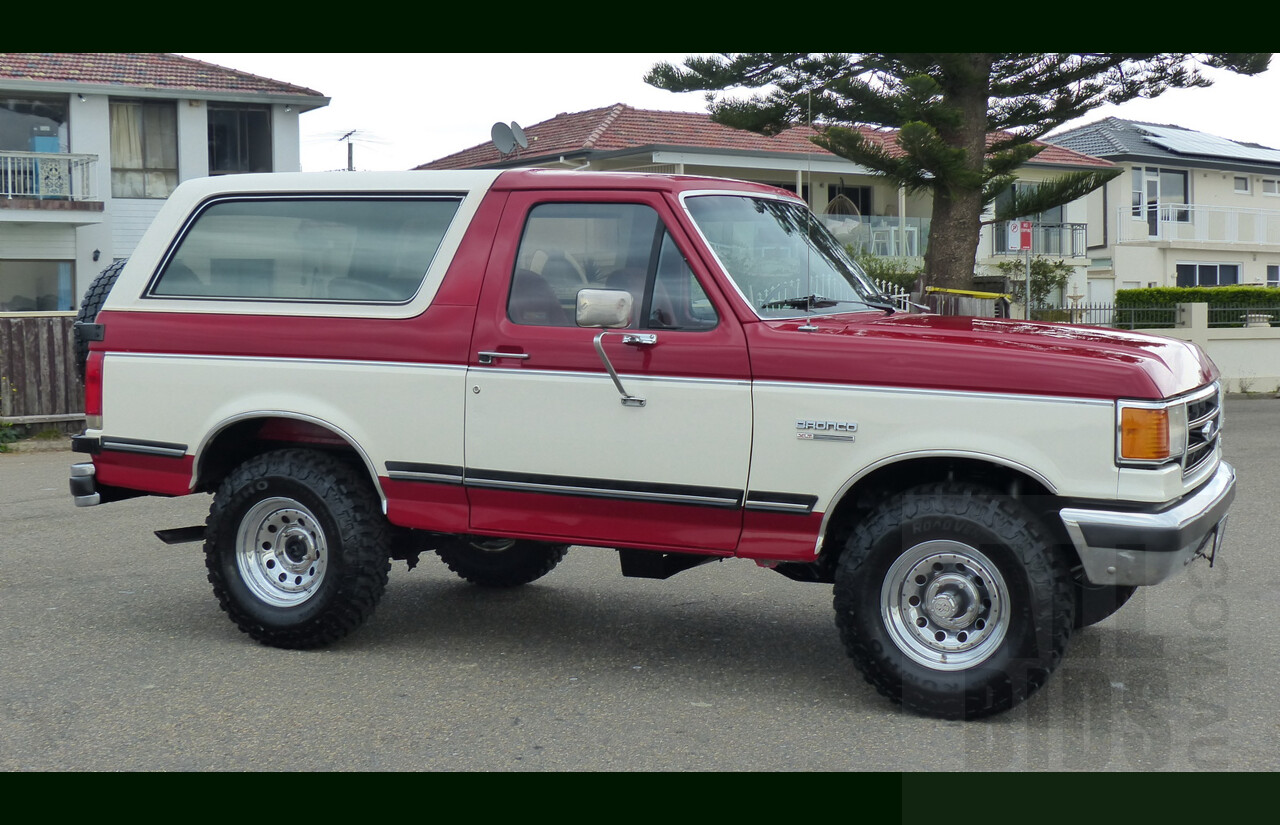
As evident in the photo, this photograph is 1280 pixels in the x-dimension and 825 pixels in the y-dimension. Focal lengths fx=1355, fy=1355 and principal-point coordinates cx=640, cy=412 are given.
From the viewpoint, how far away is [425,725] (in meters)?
5.15

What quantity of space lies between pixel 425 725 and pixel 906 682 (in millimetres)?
1843

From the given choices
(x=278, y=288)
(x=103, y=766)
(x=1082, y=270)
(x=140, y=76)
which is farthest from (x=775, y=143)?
(x=103, y=766)

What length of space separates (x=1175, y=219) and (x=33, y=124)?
104ft

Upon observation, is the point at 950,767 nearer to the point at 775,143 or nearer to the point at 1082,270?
the point at 775,143

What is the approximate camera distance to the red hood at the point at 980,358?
4.88 m

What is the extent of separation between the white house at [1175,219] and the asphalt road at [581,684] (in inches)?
1368

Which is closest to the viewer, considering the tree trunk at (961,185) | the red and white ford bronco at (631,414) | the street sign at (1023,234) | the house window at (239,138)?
the red and white ford bronco at (631,414)

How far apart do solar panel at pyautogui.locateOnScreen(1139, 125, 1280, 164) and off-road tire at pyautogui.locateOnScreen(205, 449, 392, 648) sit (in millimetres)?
41503

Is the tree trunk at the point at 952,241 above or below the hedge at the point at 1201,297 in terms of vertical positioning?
above

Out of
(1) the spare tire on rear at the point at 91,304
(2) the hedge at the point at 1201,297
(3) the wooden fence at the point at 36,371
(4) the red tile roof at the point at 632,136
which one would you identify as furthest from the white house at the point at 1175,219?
(1) the spare tire on rear at the point at 91,304

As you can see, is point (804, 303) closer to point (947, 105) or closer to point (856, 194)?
point (947, 105)

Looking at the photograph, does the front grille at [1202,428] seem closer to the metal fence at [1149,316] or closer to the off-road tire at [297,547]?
the off-road tire at [297,547]

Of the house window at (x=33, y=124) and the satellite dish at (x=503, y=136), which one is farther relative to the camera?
the house window at (x=33, y=124)

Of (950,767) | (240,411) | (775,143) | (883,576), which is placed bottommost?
(950,767)
